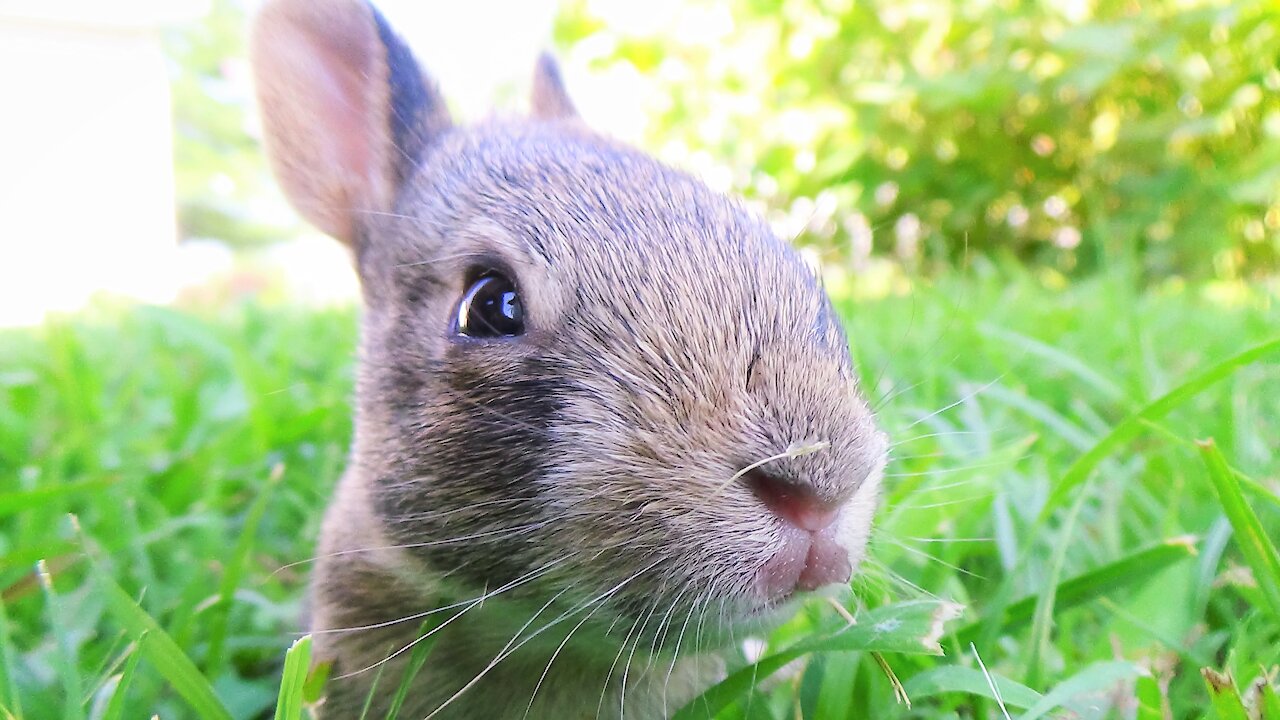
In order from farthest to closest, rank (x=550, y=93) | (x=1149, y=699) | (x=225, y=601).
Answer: (x=550, y=93) → (x=225, y=601) → (x=1149, y=699)

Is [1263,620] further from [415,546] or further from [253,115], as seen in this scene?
[253,115]

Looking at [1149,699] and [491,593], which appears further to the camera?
[491,593]

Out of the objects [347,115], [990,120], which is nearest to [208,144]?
[990,120]

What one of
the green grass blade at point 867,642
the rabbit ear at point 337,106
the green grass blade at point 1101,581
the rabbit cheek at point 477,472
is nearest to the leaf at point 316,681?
the rabbit cheek at point 477,472

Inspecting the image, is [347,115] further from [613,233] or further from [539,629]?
[539,629]

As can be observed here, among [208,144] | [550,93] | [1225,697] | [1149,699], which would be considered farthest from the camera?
[208,144]

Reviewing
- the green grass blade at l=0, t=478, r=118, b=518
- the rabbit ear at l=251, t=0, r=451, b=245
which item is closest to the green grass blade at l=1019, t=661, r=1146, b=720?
the rabbit ear at l=251, t=0, r=451, b=245

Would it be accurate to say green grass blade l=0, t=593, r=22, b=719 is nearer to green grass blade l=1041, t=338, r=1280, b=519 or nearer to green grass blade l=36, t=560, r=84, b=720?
green grass blade l=36, t=560, r=84, b=720
